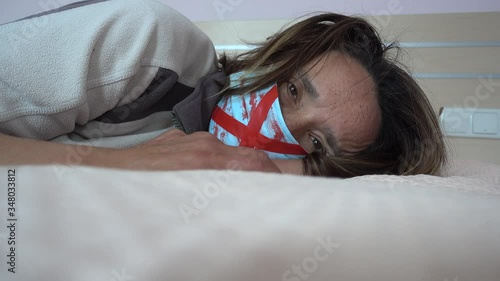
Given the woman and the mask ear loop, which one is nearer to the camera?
the woman

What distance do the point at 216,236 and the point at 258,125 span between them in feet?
1.77

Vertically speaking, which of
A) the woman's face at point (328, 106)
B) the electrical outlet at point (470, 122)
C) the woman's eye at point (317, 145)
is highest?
the woman's face at point (328, 106)

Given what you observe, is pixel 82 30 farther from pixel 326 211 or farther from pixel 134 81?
pixel 326 211

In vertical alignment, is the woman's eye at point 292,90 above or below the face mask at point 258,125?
above

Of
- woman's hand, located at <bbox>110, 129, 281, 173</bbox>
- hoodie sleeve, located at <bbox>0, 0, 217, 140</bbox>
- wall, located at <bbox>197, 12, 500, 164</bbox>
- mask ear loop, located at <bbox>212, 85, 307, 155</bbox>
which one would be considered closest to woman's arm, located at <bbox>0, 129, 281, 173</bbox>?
woman's hand, located at <bbox>110, 129, 281, 173</bbox>

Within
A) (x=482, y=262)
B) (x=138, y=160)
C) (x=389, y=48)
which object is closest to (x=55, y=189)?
(x=138, y=160)

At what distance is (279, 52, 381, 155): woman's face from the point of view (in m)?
0.84

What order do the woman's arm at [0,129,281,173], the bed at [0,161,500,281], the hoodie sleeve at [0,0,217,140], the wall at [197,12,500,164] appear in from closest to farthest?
the bed at [0,161,500,281] → the woman's arm at [0,129,281,173] → the hoodie sleeve at [0,0,217,140] → the wall at [197,12,500,164]

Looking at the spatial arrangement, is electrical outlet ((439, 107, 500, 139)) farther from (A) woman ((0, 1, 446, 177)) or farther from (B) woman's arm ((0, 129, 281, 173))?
(B) woman's arm ((0, 129, 281, 173))

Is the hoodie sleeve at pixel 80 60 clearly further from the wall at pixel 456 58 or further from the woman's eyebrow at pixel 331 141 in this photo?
the wall at pixel 456 58

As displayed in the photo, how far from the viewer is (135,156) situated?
0.50m

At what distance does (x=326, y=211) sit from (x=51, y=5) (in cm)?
187

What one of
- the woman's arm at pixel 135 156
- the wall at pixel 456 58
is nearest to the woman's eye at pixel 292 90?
the woman's arm at pixel 135 156

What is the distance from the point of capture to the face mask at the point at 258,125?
0.84 meters
